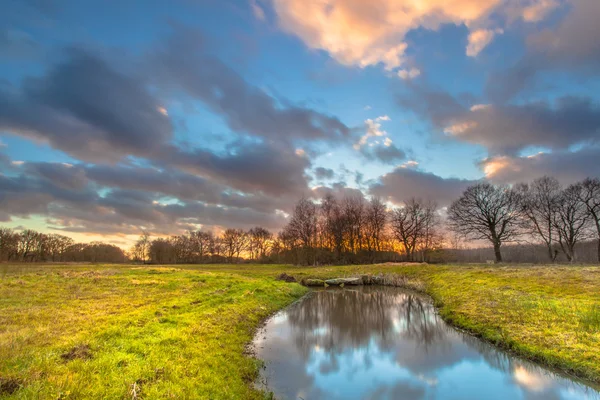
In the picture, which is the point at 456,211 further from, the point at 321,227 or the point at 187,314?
the point at 187,314

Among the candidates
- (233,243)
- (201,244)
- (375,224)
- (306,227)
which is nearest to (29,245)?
(201,244)

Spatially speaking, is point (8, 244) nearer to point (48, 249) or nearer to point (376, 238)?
point (48, 249)

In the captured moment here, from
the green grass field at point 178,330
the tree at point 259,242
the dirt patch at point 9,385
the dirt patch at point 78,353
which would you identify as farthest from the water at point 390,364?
the tree at point 259,242

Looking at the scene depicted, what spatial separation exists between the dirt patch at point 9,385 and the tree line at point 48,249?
103 m

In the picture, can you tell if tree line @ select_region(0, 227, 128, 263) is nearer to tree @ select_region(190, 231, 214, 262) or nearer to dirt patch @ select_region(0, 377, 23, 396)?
tree @ select_region(190, 231, 214, 262)

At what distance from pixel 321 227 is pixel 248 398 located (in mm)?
66180

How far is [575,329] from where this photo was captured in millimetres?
12555

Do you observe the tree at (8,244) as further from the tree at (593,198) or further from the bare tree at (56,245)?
the tree at (593,198)

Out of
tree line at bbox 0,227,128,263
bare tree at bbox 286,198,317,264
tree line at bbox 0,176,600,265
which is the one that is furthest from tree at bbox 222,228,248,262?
tree line at bbox 0,227,128,263

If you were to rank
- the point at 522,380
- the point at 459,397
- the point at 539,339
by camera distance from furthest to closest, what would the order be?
the point at 539,339 → the point at 522,380 → the point at 459,397

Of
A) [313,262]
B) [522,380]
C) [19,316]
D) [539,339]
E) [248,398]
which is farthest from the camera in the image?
[313,262]

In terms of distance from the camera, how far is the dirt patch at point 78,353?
850 cm

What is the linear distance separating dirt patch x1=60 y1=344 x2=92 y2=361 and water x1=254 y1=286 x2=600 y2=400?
529 cm

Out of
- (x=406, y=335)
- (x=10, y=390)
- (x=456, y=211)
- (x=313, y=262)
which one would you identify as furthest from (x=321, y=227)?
(x=10, y=390)
